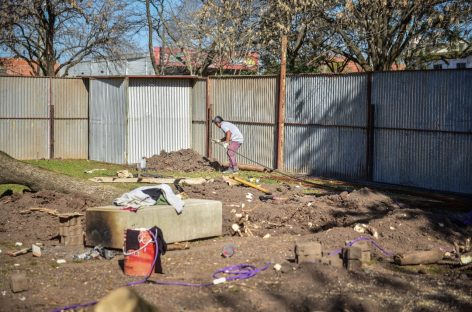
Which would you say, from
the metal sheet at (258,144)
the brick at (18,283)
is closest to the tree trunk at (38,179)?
the brick at (18,283)

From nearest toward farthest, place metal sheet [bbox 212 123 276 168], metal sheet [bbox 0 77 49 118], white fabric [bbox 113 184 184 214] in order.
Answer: white fabric [bbox 113 184 184 214]
metal sheet [bbox 212 123 276 168]
metal sheet [bbox 0 77 49 118]

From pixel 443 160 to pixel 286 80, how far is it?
6.14 m

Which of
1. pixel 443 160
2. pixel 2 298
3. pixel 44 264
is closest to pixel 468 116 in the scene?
pixel 443 160

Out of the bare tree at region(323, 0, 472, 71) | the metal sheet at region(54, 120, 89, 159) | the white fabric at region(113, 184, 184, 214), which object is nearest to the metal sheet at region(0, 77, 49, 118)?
the metal sheet at region(54, 120, 89, 159)

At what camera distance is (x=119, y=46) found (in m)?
37.5

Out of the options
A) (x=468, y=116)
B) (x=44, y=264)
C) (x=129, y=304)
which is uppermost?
(x=468, y=116)

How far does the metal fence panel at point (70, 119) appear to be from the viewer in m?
25.8

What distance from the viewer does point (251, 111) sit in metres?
22.1

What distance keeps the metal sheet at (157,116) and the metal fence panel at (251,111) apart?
1.25 metres

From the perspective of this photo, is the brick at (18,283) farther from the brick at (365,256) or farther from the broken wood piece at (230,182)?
the broken wood piece at (230,182)

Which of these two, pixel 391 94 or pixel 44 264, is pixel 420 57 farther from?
pixel 44 264

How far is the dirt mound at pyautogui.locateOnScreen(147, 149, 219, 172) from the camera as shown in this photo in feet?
70.4

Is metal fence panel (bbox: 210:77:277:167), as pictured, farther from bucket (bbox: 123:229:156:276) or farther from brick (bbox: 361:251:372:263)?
bucket (bbox: 123:229:156:276)

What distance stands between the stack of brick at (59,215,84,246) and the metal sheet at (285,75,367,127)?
9635 millimetres
